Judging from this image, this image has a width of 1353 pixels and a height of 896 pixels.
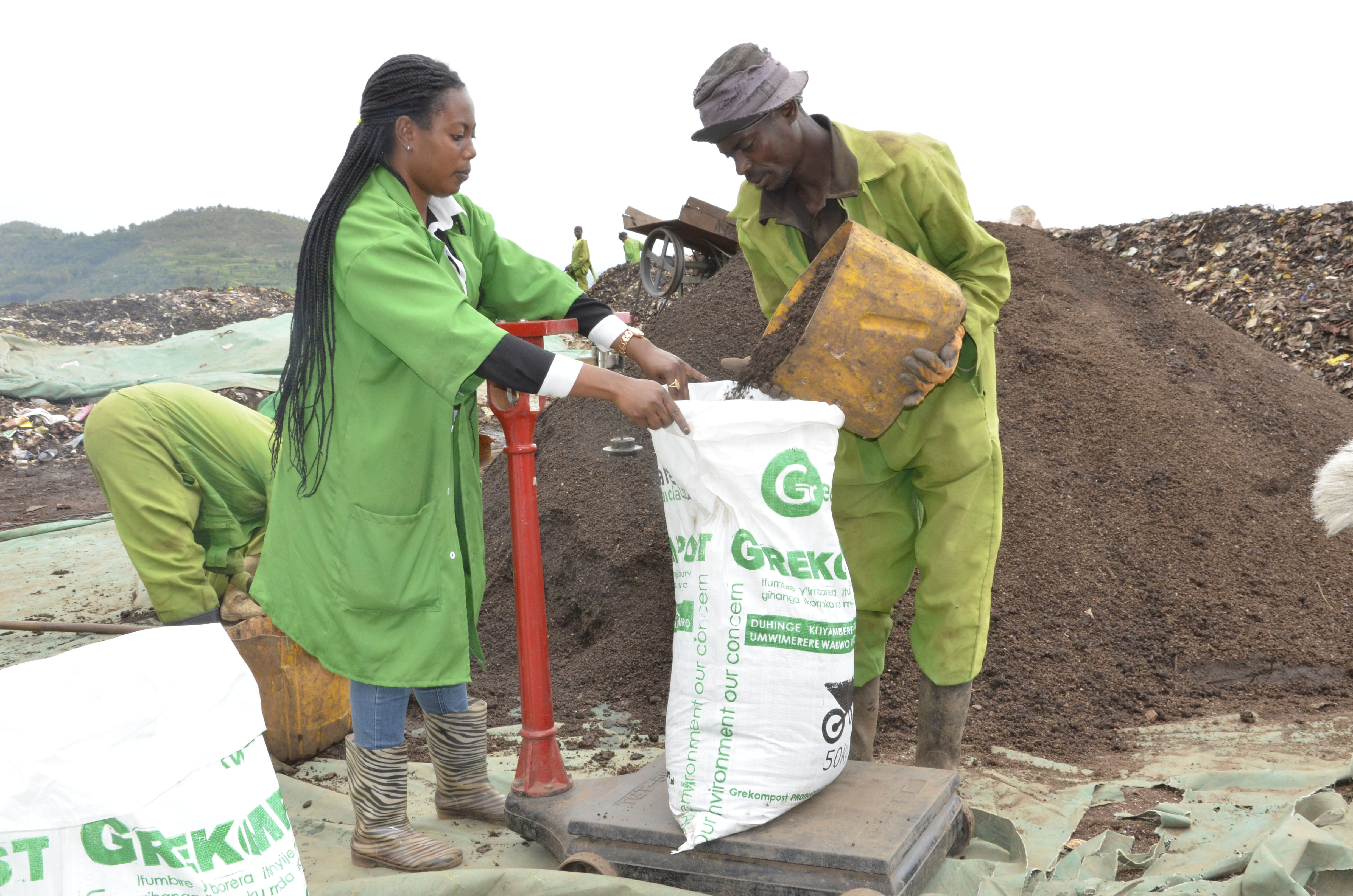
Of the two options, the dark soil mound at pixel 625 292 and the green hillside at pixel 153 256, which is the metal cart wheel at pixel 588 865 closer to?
the dark soil mound at pixel 625 292

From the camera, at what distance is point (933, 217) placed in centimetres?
196

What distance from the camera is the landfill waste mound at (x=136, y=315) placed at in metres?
12.2

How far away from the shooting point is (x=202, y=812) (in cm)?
102

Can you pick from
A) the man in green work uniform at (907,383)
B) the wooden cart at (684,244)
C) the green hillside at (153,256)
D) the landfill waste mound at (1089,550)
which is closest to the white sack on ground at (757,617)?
the man in green work uniform at (907,383)

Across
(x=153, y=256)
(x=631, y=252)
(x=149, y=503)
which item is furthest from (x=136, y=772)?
(x=153, y=256)

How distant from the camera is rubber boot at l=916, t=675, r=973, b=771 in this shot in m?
2.10

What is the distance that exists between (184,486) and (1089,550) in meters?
3.00

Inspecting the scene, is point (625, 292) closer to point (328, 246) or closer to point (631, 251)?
point (631, 251)

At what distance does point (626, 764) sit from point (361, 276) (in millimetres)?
1440

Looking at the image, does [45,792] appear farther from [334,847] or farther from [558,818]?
[334,847]

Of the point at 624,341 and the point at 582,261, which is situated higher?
the point at 582,261

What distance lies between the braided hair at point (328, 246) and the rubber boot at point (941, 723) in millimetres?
1360

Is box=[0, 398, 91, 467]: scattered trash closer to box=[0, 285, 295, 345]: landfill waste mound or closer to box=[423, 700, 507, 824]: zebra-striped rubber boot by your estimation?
box=[0, 285, 295, 345]: landfill waste mound

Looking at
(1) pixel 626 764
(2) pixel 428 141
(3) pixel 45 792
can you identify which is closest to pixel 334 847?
(1) pixel 626 764
